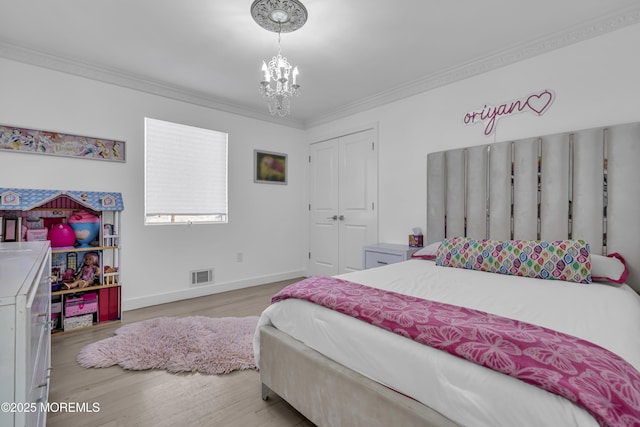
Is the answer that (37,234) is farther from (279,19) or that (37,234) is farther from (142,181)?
(279,19)

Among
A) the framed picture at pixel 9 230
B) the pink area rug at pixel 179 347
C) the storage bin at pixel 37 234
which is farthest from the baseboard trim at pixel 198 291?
the framed picture at pixel 9 230

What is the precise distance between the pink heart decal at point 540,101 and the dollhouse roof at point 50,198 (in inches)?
156

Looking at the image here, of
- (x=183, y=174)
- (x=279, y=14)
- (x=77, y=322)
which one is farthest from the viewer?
(x=183, y=174)

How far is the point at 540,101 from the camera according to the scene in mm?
2650

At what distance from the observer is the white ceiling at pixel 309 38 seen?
2213 millimetres

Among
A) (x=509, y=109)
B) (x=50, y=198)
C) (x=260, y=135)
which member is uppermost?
(x=260, y=135)

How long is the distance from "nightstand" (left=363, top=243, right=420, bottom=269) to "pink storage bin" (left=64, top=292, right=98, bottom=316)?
9.06 ft

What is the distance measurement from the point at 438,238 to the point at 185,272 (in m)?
3.00

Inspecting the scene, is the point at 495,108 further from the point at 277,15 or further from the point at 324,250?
the point at 324,250

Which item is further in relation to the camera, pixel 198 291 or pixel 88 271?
pixel 198 291

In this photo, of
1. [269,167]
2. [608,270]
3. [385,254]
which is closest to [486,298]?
[608,270]

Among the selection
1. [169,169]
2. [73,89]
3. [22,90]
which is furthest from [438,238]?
[22,90]

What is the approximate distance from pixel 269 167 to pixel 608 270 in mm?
3859

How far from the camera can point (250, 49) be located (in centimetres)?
277
